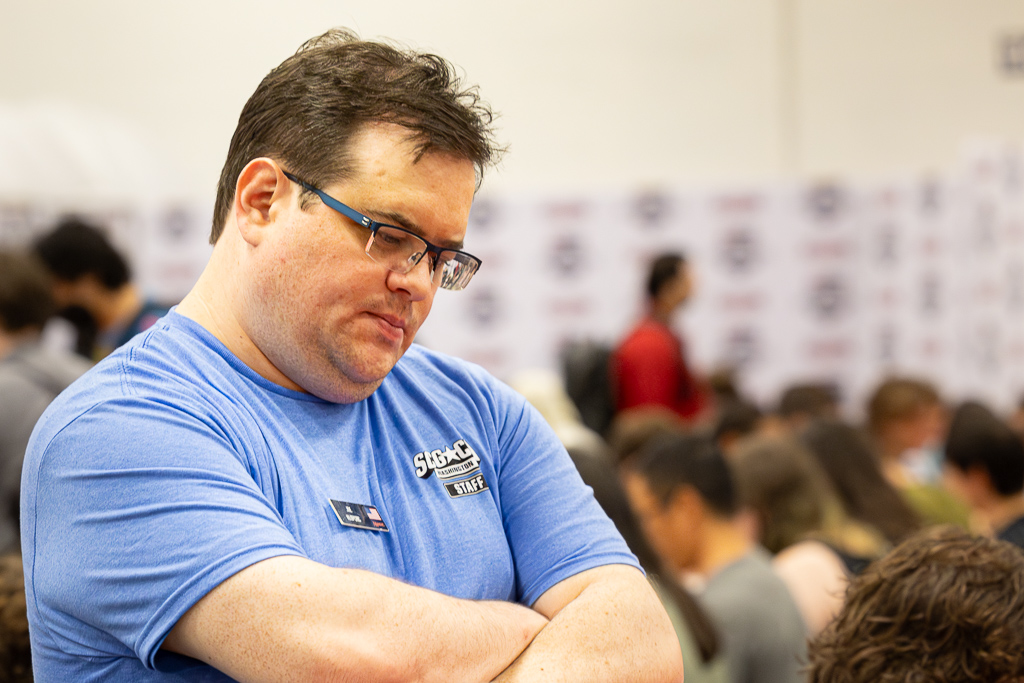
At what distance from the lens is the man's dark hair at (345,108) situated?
1.35 metres

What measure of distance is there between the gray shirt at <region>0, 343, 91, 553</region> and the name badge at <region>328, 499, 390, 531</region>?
5.82 ft

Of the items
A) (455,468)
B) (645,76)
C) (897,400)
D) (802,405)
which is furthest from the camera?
(645,76)

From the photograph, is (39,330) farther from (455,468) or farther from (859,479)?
(859,479)

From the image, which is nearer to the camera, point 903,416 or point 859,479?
point 859,479

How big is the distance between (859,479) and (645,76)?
6045 millimetres

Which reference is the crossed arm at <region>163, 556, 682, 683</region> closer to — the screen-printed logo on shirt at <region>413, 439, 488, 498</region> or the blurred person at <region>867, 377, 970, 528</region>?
the screen-printed logo on shirt at <region>413, 439, 488, 498</region>

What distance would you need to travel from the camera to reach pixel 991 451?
3887 mm

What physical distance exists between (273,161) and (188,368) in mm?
278

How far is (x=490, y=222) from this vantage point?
789 cm

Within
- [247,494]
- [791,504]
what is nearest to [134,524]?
[247,494]

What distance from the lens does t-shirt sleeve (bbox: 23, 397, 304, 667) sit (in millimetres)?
1145

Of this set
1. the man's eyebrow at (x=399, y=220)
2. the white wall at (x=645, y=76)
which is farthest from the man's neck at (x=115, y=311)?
the white wall at (x=645, y=76)

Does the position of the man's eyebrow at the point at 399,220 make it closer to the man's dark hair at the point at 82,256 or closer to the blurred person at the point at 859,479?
the blurred person at the point at 859,479

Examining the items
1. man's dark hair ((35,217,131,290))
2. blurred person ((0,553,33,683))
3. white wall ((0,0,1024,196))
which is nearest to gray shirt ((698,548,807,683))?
blurred person ((0,553,33,683))
